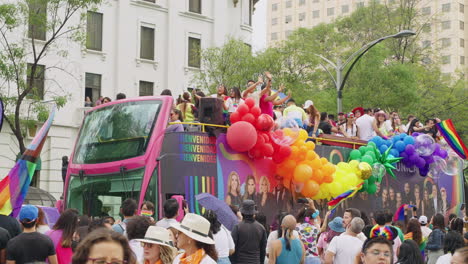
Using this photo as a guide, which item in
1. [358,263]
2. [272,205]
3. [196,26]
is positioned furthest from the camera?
[196,26]

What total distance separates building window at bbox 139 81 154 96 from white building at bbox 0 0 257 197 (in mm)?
47

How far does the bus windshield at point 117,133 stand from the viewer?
14.5m

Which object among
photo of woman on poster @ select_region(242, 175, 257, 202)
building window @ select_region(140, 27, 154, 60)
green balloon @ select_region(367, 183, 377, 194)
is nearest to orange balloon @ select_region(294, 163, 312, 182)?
photo of woman on poster @ select_region(242, 175, 257, 202)

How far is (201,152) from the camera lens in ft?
49.1

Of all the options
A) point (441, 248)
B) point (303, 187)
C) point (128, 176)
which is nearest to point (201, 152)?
point (128, 176)

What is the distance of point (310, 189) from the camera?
1661 centimetres

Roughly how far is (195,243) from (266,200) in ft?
30.3

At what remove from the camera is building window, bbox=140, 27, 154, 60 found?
3788cm

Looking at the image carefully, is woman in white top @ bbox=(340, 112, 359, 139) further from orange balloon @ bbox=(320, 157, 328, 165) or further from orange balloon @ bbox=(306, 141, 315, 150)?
orange balloon @ bbox=(306, 141, 315, 150)

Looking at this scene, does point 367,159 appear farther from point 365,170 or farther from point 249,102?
point 249,102

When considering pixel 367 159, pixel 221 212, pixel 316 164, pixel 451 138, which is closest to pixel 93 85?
pixel 451 138

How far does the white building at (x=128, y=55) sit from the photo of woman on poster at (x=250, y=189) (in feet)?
57.6

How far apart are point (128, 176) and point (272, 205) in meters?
3.30

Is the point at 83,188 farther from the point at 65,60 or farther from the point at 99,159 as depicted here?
the point at 65,60
